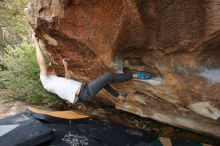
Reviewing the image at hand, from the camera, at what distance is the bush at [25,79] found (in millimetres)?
6816

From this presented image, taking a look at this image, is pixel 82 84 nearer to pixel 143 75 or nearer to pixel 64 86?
pixel 64 86

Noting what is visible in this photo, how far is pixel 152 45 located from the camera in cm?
394

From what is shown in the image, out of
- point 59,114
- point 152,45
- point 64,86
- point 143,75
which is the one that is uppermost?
point 152,45

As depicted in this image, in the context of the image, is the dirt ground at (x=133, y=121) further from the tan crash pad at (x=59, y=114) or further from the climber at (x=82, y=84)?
the climber at (x=82, y=84)

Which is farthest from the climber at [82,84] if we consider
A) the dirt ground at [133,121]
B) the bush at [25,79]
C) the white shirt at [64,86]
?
the bush at [25,79]

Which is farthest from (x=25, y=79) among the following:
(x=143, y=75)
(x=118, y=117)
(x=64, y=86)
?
(x=143, y=75)

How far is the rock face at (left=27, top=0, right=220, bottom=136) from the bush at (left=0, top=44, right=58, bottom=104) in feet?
6.79

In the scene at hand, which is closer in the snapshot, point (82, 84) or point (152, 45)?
point (152, 45)

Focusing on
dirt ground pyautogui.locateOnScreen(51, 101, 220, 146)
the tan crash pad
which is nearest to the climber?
the tan crash pad

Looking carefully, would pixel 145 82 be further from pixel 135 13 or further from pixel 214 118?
pixel 135 13

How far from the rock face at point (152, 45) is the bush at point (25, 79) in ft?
6.79

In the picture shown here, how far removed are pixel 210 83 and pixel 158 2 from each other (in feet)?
4.58

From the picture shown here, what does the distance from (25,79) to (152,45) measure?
409 centimetres

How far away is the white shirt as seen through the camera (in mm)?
4621
